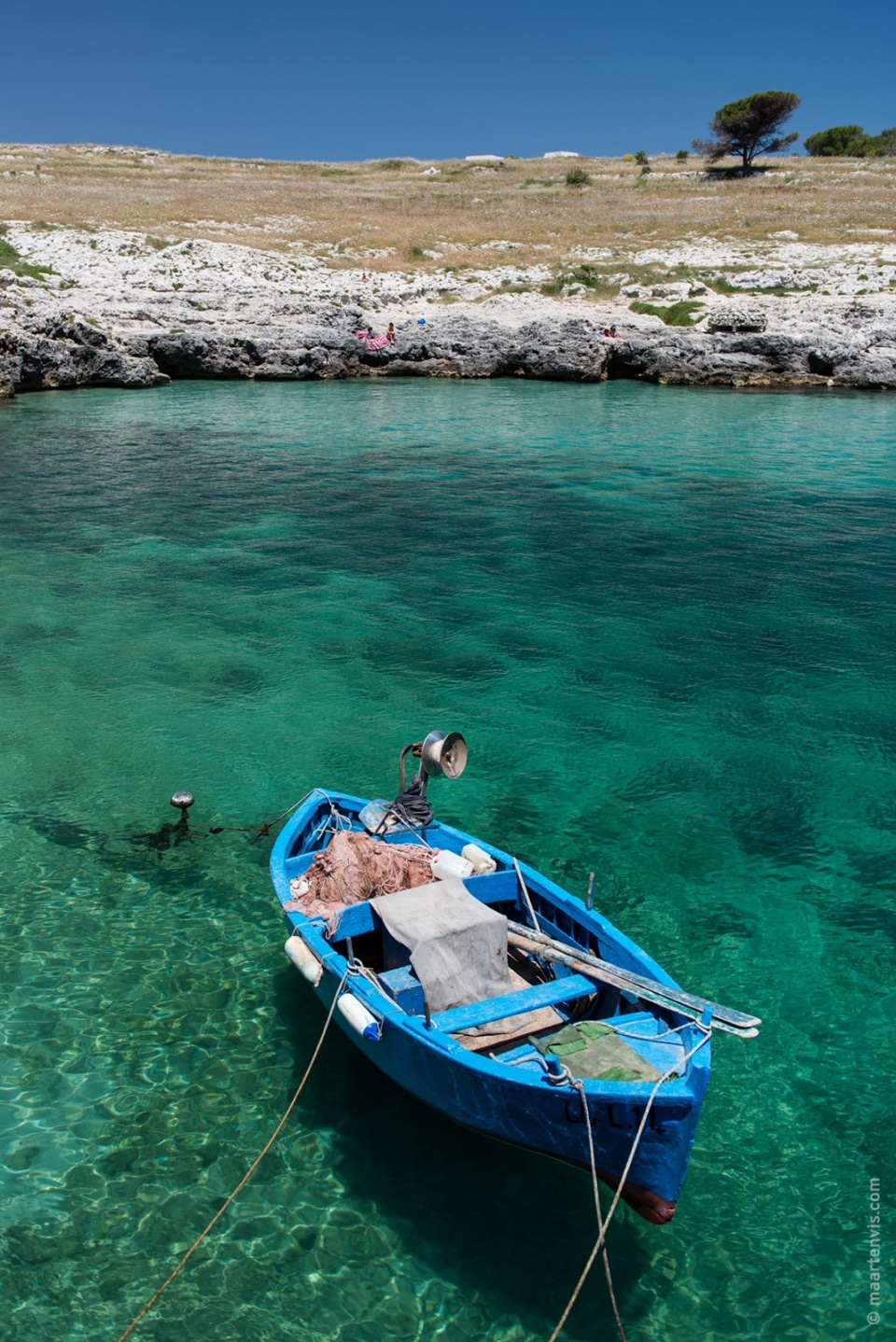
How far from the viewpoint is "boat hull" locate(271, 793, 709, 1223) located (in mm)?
5113

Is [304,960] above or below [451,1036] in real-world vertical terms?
above

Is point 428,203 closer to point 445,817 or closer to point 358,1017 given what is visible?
point 445,817

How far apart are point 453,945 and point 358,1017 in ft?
2.88

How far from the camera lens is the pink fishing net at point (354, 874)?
24.8 ft

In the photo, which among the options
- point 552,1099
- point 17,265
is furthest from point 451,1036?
point 17,265

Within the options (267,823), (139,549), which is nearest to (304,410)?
(139,549)

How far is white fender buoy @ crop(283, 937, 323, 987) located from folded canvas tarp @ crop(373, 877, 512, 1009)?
59 centimetres

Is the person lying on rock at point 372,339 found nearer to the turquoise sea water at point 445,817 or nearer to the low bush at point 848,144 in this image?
the turquoise sea water at point 445,817

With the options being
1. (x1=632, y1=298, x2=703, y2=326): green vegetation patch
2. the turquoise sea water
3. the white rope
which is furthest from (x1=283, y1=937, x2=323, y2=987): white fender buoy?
(x1=632, y1=298, x2=703, y2=326): green vegetation patch

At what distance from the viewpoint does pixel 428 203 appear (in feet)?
222

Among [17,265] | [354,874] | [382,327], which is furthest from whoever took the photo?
[382,327]

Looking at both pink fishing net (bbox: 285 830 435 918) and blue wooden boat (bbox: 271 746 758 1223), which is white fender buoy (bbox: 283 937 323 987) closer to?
blue wooden boat (bbox: 271 746 758 1223)

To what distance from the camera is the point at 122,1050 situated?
23.0ft

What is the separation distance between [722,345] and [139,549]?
33.7 meters
